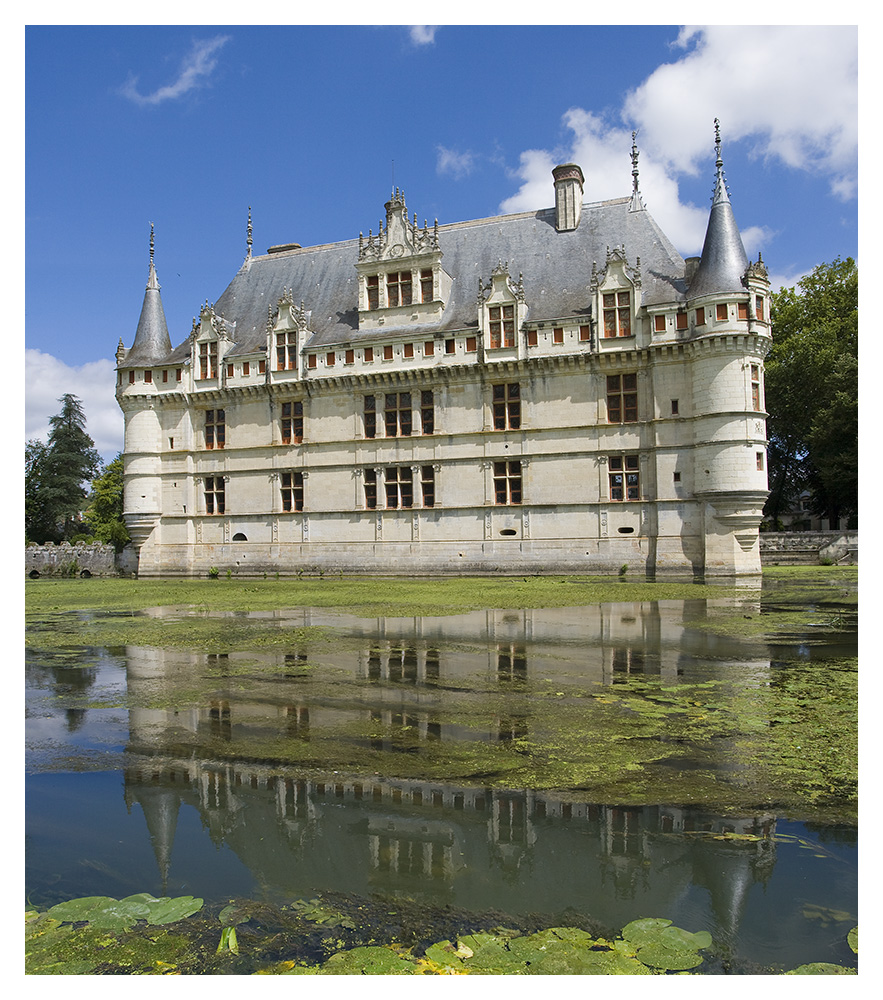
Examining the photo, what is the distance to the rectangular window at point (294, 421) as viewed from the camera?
108ft

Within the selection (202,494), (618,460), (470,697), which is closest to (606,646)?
(470,697)

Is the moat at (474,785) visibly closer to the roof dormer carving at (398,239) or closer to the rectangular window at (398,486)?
the rectangular window at (398,486)

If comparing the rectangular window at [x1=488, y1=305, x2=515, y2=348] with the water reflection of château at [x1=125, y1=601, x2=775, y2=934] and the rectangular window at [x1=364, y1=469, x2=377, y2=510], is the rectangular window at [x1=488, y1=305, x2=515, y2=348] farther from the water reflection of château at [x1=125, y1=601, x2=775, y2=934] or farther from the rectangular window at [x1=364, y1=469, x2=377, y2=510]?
the water reflection of château at [x1=125, y1=601, x2=775, y2=934]

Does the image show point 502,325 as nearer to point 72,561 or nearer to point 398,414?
point 398,414

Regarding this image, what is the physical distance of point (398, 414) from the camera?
31.0 meters

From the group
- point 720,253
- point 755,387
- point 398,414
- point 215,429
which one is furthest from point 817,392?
point 215,429

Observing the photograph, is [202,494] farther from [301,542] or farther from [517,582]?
[517,582]

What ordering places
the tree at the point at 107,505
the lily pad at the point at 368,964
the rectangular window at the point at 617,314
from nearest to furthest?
1. the lily pad at the point at 368,964
2. the rectangular window at the point at 617,314
3. the tree at the point at 107,505

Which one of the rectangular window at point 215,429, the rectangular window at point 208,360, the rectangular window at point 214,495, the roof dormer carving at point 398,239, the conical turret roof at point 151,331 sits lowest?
the rectangular window at point 214,495

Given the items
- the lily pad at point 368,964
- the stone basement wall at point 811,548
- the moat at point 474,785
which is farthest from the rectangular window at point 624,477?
the lily pad at point 368,964

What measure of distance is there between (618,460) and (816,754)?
77.2 ft

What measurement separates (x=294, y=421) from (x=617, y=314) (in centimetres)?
1480

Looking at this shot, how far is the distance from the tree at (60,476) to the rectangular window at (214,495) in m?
31.8

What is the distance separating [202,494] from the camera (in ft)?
113
